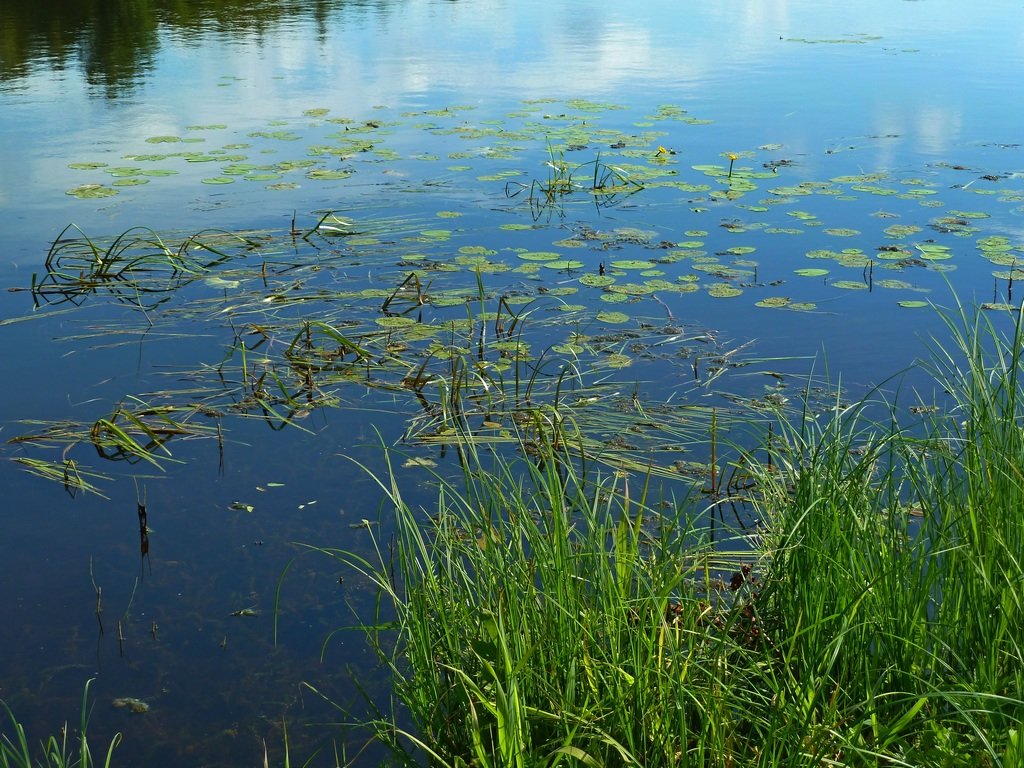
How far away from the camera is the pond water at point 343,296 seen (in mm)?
2803

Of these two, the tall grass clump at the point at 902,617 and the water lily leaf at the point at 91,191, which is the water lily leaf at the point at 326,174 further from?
the tall grass clump at the point at 902,617

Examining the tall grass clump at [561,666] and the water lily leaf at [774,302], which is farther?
the water lily leaf at [774,302]

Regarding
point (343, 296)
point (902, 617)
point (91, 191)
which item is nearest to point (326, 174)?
point (91, 191)

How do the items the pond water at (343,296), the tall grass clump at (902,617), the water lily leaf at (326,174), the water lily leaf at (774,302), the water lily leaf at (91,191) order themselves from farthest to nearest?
the water lily leaf at (326,174)
the water lily leaf at (91,191)
the water lily leaf at (774,302)
the pond water at (343,296)
the tall grass clump at (902,617)

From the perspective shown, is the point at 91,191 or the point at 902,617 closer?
the point at 902,617

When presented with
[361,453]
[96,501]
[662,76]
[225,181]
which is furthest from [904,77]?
[96,501]

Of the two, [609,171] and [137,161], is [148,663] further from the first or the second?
[137,161]

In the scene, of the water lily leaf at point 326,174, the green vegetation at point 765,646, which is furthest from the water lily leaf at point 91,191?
the green vegetation at point 765,646

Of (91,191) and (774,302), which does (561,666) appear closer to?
(774,302)

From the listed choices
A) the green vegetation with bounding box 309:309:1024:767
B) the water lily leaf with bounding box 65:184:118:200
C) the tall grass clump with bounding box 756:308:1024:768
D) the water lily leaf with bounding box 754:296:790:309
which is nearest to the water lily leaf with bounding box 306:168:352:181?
the water lily leaf with bounding box 65:184:118:200

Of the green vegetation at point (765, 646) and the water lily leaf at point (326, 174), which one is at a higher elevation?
the water lily leaf at point (326, 174)

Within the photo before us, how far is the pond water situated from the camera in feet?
9.20

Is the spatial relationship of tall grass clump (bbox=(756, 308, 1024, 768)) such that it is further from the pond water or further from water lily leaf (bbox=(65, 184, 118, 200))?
water lily leaf (bbox=(65, 184, 118, 200))

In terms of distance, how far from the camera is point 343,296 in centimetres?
476
